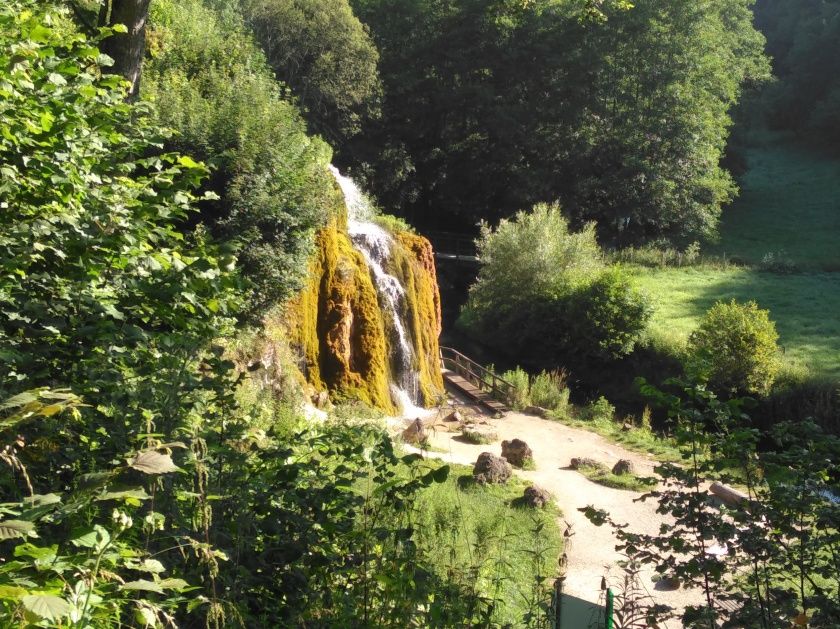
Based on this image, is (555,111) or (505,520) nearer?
(505,520)

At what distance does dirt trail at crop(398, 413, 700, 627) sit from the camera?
925cm

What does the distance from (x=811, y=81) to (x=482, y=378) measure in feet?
163

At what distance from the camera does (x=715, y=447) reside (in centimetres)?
408

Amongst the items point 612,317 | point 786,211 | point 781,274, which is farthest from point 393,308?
point 786,211

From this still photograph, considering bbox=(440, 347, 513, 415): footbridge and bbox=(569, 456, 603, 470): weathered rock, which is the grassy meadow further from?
bbox=(569, 456, 603, 470): weathered rock

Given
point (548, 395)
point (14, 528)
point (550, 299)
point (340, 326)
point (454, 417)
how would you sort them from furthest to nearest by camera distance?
point (550, 299) < point (548, 395) < point (454, 417) < point (340, 326) < point (14, 528)

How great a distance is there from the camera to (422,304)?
2073 centimetres

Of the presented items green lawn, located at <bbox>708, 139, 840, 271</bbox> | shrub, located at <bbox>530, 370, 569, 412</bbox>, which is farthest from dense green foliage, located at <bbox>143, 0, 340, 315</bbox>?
green lawn, located at <bbox>708, 139, 840, 271</bbox>

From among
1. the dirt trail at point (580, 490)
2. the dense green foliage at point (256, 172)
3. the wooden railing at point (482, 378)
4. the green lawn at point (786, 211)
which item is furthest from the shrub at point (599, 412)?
the green lawn at point (786, 211)

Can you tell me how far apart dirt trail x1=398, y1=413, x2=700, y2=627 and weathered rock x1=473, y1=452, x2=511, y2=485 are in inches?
21.4

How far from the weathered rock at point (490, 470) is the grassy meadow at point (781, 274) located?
13.8 meters

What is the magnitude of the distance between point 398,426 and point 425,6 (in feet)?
92.9

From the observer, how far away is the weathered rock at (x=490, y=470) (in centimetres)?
1255

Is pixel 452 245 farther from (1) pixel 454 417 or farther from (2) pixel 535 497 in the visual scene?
(2) pixel 535 497
